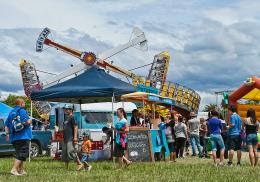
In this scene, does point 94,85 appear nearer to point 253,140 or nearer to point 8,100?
point 253,140

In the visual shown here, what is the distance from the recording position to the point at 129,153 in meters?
17.3

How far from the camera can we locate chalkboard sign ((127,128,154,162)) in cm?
1736

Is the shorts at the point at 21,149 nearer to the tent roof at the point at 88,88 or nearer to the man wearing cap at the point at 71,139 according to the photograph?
the man wearing cap at the point at 71,139

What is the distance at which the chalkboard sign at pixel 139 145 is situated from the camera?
17359 millimetres

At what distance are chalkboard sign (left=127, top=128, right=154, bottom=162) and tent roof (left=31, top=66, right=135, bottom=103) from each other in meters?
1.31

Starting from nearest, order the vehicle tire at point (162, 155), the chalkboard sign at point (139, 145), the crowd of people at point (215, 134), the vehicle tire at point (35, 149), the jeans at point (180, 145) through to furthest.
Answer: the crowd of people at point (215, 134), the chalkboard sign at point (139, 145), the vehicle tire at point (162, 155), the jeans at point (180, 145), the vehicle tire at point (35, 149)

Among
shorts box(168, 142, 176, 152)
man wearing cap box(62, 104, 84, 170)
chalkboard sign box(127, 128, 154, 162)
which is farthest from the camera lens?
shorts box(168, 142, 176, 152)

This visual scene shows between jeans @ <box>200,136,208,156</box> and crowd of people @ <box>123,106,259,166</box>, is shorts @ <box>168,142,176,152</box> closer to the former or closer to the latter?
crowd of people @ <box>123,106,259,166</box>

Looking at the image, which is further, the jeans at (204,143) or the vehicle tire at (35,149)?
the vehicle tire at (35,149)

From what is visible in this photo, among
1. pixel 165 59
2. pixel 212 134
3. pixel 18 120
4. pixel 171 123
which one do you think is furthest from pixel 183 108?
pixel 18 120

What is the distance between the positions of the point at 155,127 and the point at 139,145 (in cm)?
238

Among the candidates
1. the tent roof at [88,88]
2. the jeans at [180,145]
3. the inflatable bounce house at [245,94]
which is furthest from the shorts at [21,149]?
the inflatable bounce house at [245,94]

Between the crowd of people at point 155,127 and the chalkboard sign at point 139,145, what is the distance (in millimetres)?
341

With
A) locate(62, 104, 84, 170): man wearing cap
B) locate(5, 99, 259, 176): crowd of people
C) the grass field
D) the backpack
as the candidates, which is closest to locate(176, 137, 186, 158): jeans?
locate(5, 99, 259, 176): crowd of people
